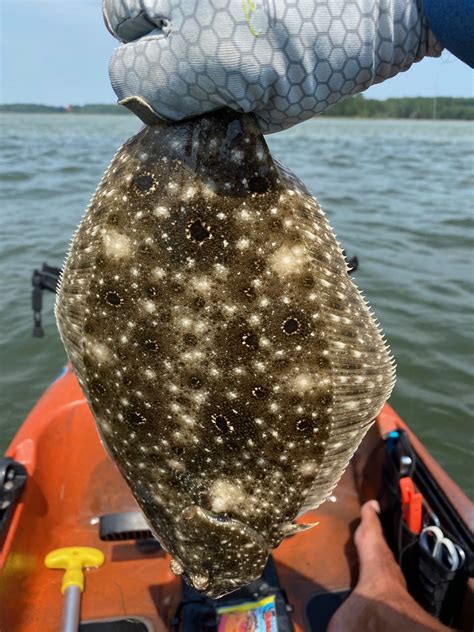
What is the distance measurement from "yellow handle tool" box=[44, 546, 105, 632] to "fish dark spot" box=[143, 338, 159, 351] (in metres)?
2.45

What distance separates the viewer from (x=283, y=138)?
35.4 m

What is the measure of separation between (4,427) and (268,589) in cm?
446

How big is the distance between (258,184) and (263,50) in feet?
1.47

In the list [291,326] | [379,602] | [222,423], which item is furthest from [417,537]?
[291,326]

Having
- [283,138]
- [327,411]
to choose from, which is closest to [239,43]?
[327,411]

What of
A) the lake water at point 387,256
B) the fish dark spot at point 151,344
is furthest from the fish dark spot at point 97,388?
the lake water at point 387,256

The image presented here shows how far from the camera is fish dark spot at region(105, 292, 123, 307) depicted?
6.07 feet

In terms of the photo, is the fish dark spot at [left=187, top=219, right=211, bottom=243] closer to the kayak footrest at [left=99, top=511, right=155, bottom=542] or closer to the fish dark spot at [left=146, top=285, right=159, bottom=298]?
the fish dark spot at [left=146, top=285, right=159, bottom=298]

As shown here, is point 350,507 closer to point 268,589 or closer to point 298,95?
point 268,589

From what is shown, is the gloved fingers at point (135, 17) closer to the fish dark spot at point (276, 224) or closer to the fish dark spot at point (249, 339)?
the fish dark spot at point (276, 224)

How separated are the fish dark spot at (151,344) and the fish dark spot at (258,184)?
0.59 m

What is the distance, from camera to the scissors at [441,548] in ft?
10.6

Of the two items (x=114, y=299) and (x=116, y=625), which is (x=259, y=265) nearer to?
(x=114, y=299)

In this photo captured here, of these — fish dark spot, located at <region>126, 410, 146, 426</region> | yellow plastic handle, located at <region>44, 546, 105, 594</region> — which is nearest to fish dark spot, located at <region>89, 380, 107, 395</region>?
fish dark spot, located at <region>126, 410, 146, 426</region>
